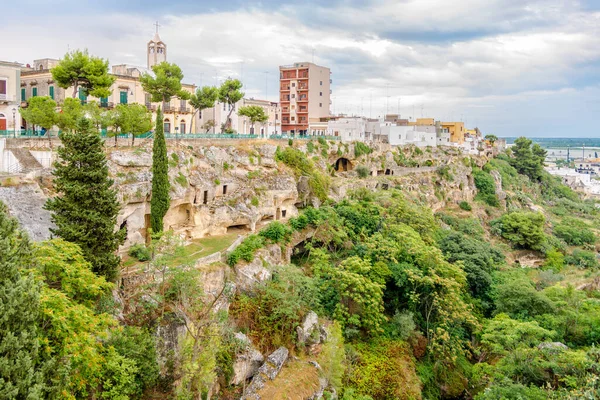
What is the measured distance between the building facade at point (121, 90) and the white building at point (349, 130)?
69.5 ft

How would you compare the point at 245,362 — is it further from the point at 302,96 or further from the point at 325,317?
the point at 302,96

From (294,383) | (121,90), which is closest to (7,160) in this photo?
(121,90)

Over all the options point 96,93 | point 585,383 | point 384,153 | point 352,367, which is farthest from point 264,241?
point 384,153

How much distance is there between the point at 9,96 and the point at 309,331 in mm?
27629

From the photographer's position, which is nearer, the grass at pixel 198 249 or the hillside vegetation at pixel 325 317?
the hillside vegetation at pixel 325 317

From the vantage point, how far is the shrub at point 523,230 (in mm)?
49312

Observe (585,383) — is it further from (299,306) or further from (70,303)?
(70,303)

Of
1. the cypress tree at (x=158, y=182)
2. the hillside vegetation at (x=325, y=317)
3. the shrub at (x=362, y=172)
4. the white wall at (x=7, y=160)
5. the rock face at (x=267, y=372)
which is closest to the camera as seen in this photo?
the hillside vegetation at (x=325, y=317)

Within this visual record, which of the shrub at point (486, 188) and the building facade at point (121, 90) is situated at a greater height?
the building facade at point (121, 90)

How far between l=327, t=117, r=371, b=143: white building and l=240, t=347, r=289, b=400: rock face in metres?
40.0

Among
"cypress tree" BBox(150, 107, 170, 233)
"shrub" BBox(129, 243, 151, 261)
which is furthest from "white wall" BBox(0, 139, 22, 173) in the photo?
"shrub" BBox(129, 243, 151, 261)

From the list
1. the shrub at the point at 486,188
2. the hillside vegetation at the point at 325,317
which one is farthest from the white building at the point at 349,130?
the shrub at the point at 486,188

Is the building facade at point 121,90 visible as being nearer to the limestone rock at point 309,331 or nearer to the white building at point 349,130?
the white building at point 349,130

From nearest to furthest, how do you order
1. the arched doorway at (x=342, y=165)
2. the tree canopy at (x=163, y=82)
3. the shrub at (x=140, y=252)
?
the shrub at (x=140, y=252) → the tree canopy at (x=163, y=82) → the arched doorway at (x=342, y=165)
